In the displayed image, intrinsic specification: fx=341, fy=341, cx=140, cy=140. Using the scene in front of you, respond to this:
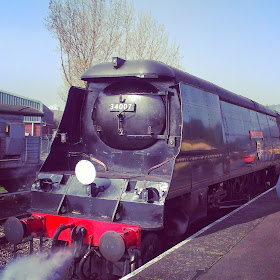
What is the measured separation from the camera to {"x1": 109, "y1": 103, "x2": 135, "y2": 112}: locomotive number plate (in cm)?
530

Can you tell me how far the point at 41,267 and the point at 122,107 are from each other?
2587 millimetres

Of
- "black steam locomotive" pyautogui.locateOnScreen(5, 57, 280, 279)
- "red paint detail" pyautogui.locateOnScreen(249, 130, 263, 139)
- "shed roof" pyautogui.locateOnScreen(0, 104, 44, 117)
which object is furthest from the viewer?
"shed roof" pyautogui.locateOnScreen(0, 104, 44, 117)

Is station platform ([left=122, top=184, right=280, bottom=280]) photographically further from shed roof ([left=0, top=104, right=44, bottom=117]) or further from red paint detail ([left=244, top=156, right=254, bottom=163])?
shed roof ([left=0, top=104, right=44, bottom=117])

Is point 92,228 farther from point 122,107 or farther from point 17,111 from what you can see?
point 17,111

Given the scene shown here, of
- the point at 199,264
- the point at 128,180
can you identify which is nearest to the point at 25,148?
the point at 128,180

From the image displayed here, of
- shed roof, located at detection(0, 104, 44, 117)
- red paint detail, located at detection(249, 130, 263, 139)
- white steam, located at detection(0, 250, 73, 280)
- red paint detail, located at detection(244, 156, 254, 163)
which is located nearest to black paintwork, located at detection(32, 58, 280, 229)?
white steam, located at detection(0, 250, 73, 280)

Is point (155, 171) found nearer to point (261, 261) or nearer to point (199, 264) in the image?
point (199, 264)

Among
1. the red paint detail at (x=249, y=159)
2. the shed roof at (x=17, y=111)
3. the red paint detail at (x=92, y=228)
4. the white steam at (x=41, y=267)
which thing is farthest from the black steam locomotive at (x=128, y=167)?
the shed roof at (x=17, y=111)

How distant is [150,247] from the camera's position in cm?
448

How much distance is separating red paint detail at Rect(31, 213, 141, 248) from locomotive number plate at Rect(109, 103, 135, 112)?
1.81m

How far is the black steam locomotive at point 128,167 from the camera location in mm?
4324

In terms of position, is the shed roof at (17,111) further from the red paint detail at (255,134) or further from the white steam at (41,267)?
the white steam at (41,267)

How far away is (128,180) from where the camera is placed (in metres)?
4.58

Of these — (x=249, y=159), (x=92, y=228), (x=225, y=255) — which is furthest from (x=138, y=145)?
(x=249, y=159)
